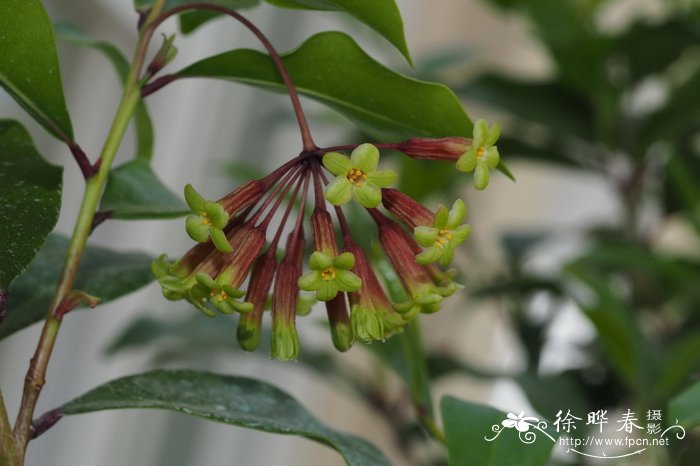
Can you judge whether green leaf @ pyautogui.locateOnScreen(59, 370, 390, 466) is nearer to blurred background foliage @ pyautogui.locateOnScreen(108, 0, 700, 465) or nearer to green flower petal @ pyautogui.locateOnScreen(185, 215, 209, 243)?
green flower petal @ pyautogui.locateOnScreen(185, 215, 209, 243)

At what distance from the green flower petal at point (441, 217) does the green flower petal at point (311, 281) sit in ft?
0.21

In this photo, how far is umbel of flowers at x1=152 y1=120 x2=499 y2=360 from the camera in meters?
0.40

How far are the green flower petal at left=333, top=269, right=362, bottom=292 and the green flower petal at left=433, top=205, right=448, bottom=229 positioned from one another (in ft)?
0.16

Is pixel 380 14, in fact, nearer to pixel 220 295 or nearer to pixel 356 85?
pixel 356 85

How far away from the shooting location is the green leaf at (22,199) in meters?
0.43

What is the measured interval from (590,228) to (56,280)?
1039 mm

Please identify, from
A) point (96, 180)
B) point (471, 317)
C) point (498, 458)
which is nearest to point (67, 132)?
point (96, 180)

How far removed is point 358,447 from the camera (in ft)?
1.72

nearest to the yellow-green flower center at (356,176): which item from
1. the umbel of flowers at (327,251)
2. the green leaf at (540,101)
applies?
the umbel of flowers at (327,251)

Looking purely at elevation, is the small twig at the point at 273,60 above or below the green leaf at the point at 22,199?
above

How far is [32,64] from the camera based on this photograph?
44 cm

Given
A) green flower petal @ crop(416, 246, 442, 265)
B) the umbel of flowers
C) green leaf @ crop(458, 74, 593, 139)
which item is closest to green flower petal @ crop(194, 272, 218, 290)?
the umbel of flowers

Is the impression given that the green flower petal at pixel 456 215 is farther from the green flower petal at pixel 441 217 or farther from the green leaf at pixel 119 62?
the green leaf at pixel 119 62

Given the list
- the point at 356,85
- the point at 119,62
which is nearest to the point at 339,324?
the point at 356,85
